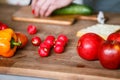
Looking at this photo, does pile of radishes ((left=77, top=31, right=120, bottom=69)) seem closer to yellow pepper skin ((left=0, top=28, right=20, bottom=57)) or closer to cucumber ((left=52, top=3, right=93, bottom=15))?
yellow pepper skin ((left=0, top=28, right=20, bottom=57))

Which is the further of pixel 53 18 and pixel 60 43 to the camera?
pixel 53 18

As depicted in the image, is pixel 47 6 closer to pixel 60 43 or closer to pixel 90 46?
pixel 60 43

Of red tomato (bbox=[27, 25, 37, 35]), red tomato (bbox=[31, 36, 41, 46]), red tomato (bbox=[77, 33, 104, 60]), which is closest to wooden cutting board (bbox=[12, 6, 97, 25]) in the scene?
red tomato (bbox=[27, 25, 37, 35])

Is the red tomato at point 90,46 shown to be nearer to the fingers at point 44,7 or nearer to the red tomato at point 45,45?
the red tomato at point 45,45

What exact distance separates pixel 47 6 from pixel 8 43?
48cm

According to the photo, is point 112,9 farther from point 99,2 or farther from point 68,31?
point 68,31

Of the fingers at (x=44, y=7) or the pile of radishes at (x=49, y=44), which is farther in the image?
the fingers at (x=44, y=7)

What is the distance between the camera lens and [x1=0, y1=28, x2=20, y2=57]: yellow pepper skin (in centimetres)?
99

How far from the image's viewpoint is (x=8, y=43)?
0.99 metres

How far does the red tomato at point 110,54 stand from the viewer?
2.87ft

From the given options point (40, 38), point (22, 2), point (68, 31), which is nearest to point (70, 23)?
point (68, 31)

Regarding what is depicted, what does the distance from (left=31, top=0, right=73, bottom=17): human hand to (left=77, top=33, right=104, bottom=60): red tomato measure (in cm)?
47

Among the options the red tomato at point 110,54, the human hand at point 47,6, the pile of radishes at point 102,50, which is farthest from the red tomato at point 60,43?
the human hand at point 47,6

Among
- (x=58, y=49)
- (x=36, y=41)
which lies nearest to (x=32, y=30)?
(x=36, y=41)
